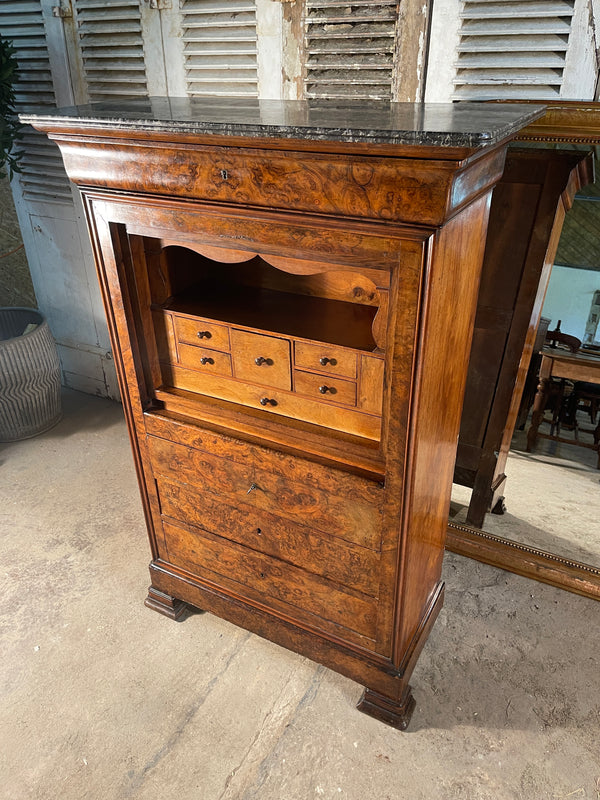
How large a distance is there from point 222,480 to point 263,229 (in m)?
0.76

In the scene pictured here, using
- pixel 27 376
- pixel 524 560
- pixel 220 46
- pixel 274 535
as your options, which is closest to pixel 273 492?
pixel 274 535

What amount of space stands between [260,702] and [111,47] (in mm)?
2561

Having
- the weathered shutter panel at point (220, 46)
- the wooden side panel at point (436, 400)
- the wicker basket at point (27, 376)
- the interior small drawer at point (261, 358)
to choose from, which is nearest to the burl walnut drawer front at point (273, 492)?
the wooden side panel at point (436, 400)

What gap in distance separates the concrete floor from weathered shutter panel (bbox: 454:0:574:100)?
5.46 ft

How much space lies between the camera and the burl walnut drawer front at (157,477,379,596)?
1.55 metres

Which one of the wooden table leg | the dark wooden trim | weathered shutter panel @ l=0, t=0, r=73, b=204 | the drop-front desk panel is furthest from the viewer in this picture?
weathered shutter panel @ l=0, t=0, r=73, b=204

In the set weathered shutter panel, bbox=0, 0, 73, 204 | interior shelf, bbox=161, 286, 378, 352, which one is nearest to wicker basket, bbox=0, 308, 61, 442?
weathered shutter panel, bbox=0, 0, 73, 204

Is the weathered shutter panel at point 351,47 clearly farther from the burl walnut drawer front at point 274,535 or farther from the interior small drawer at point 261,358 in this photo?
the burl walnut drawer front at point 274,535

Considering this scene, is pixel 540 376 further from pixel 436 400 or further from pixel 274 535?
pixel 274 535

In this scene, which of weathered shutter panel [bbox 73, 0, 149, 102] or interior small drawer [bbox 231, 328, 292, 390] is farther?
weathered shutter panel [bbox 73, 0, 149, 102]

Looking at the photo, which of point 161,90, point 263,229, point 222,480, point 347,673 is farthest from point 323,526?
point 161,90

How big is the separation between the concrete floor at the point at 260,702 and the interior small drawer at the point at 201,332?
1025mm

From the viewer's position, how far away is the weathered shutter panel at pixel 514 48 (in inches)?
61.8

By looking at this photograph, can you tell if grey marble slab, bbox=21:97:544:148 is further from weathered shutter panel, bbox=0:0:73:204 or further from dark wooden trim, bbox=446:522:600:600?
dark wooden trim, bbox=446:522:600:600
